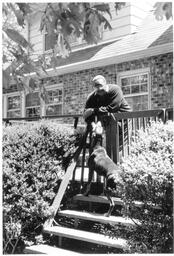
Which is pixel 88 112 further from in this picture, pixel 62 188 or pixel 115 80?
pixel 115 80

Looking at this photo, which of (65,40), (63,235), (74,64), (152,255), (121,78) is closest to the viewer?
(65,40)

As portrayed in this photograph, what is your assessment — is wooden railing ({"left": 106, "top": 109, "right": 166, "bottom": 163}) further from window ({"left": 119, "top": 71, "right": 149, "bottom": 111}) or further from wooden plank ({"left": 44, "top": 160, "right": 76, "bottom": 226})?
window ({"left": 119, "top": 71, "right": 149, "bottom": 111})

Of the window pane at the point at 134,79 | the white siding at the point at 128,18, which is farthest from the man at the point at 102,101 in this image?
the white siding at the point at 128,18

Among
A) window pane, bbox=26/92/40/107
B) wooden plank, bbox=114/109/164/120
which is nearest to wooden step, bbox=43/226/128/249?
wooden plank, bbox=114/109/164/120

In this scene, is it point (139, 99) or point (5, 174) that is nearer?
point (5, 174)

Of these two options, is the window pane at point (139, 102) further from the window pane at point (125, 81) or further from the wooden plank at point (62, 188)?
the wooden plank at point (62, 188)

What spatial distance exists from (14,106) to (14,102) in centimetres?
15

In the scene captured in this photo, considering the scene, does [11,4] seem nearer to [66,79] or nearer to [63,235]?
[63,235]

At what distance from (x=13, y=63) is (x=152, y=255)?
6.73ft

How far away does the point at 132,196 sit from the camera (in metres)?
3.54

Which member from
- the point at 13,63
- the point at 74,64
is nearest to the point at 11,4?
the point at 13,63

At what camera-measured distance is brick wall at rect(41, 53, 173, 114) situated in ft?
29.7

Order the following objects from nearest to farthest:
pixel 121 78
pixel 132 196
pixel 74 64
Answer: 1. pixel 132 196
2. pixel 121 78
3. pixel 74 64

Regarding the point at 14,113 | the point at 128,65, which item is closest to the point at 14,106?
the point at 14,113
